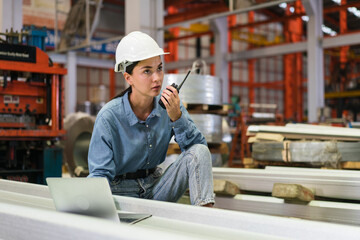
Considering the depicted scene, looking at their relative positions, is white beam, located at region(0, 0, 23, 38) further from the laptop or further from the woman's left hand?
the laptop

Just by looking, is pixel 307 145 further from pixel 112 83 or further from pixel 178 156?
pixel 112 83

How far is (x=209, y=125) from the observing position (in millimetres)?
5086

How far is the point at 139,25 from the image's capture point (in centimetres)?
743

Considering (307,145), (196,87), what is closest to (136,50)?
(307,145)

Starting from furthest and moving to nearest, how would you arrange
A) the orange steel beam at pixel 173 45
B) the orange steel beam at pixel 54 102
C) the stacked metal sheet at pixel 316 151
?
the orange steel beam at pixel 173 45 → the orange steel beam at pixel 54 102 → the stacked metal sheet at pixel 316 151

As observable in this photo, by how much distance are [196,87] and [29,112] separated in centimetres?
204

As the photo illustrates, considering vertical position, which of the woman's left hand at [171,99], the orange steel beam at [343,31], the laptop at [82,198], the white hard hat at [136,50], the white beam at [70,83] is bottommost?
the laptop at [82,198]

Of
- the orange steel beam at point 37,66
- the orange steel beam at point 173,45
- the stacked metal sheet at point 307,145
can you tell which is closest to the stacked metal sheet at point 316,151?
the stacked metal sheet at point 307,145

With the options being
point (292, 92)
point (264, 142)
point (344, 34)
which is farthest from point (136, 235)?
point (292, 92)

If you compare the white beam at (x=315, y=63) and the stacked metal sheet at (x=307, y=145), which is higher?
the white beam at (x=315, y=63)

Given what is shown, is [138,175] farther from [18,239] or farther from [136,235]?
[136,235]

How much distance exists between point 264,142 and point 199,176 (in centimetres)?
227

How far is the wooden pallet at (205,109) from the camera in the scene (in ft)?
16.4

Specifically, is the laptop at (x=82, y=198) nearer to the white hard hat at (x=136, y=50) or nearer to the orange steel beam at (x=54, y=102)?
the white hard hat at (x=136, y=50)
